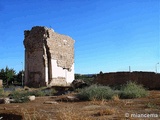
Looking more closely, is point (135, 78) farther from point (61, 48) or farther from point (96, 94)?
point (61, 48)

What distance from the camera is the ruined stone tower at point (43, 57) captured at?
28.3 meters

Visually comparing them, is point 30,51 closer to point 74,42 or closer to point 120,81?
point 74,42

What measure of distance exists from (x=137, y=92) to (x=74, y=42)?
2218cm

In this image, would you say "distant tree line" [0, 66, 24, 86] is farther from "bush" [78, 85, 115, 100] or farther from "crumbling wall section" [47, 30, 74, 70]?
"bush" [78, 85, 115, 100]

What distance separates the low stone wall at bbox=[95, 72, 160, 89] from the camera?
57.9 feet

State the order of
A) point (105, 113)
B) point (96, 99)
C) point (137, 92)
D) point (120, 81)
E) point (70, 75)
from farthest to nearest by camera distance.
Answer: point (70, 75) → point (120, 81) → point (137, 92) → point (96, 99) → point (105, 113)

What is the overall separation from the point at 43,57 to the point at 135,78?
516 inches

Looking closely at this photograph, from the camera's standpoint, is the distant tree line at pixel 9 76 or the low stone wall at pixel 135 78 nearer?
the low stone wall at pixel 135 78

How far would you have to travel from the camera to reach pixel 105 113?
23.4 ft

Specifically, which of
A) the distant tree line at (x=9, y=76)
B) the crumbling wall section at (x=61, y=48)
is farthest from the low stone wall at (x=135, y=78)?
the distant tree line at (x=9, y=76)

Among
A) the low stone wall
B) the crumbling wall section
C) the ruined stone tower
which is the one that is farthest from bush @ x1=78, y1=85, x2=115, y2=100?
the crumbling wall section

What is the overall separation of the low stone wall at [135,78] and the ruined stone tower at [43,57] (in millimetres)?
10666

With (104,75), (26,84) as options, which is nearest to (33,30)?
(26,84)

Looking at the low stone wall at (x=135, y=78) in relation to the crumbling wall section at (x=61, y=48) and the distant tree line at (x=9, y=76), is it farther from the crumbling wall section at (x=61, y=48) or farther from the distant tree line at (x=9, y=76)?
the distant tree line at (x=9, y=76)
